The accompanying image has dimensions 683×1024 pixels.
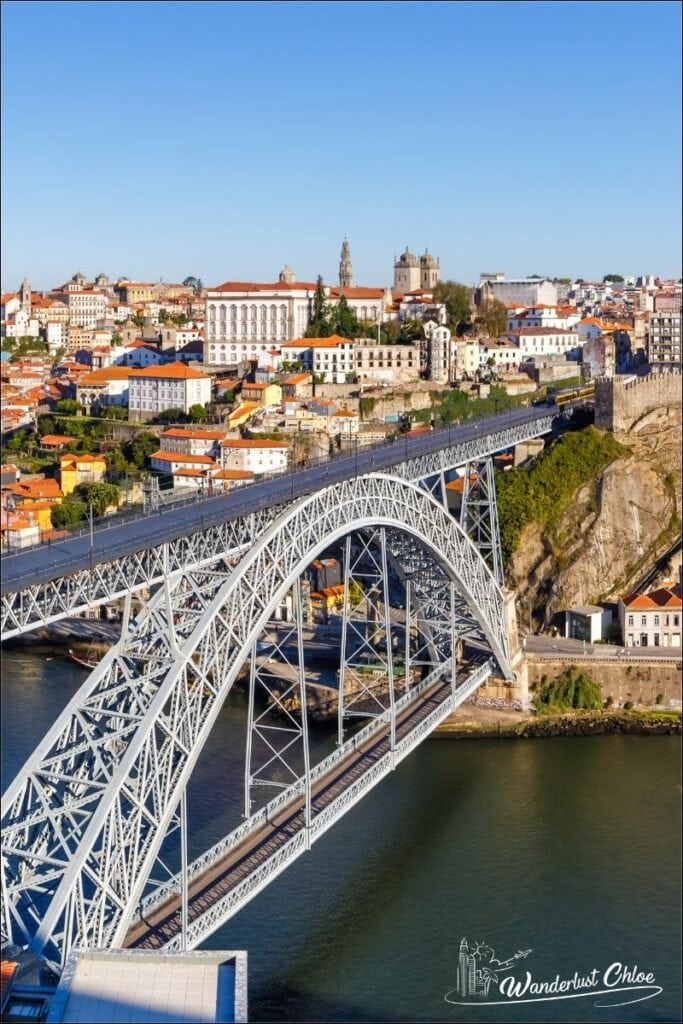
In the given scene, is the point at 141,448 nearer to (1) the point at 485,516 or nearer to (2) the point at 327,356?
(2) the point at 327,356

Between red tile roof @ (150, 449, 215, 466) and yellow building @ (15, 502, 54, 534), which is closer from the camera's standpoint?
yellow building @ (15, 502, 54, 534)

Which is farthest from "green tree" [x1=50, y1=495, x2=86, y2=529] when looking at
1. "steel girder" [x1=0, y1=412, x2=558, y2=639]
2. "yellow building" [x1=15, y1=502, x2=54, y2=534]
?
"steel girder" [x1=0, y1=412, x2=558, y2=639]

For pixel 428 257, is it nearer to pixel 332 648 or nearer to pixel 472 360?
pixel 472 360

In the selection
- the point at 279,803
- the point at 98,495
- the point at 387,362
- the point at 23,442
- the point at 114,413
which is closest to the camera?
the point at 279,803

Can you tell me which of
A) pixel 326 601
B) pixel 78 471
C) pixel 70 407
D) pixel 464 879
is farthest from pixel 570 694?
pixel 70 407

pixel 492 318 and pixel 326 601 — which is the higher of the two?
pixel 492 318

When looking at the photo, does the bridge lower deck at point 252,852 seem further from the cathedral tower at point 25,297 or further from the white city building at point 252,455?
the cathedral tower at point 25,297

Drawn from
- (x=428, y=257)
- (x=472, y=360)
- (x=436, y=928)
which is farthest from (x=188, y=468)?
(x=428, y=257)

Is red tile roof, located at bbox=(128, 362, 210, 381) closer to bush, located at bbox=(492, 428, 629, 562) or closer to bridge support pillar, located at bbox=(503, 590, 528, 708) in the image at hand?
bush, located at bbox=(492, 428, 629, 562)
